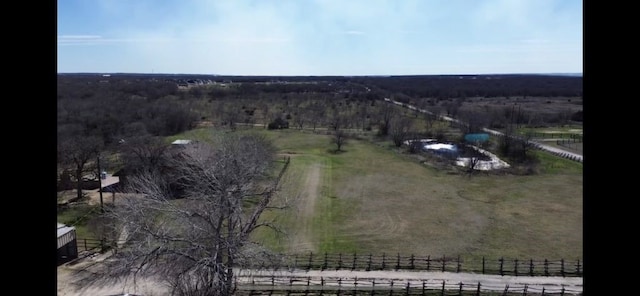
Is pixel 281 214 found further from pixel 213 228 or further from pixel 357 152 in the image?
pixel 357 152

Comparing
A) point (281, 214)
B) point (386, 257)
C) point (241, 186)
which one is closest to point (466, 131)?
point (281, 214)

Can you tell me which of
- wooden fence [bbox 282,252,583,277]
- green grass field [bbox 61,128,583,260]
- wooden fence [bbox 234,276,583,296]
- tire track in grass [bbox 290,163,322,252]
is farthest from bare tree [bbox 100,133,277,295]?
tire track in grass [bbox 290,163,322,252]

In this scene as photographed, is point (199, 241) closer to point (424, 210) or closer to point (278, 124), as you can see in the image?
point (424, 210)

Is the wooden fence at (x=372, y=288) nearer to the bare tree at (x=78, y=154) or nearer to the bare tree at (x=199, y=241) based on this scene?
the bare tree at (x=199, y=241)

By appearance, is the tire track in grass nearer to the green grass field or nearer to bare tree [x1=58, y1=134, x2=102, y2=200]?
the green grass field

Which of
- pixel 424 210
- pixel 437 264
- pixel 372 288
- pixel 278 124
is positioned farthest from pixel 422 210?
pixel 278 124
